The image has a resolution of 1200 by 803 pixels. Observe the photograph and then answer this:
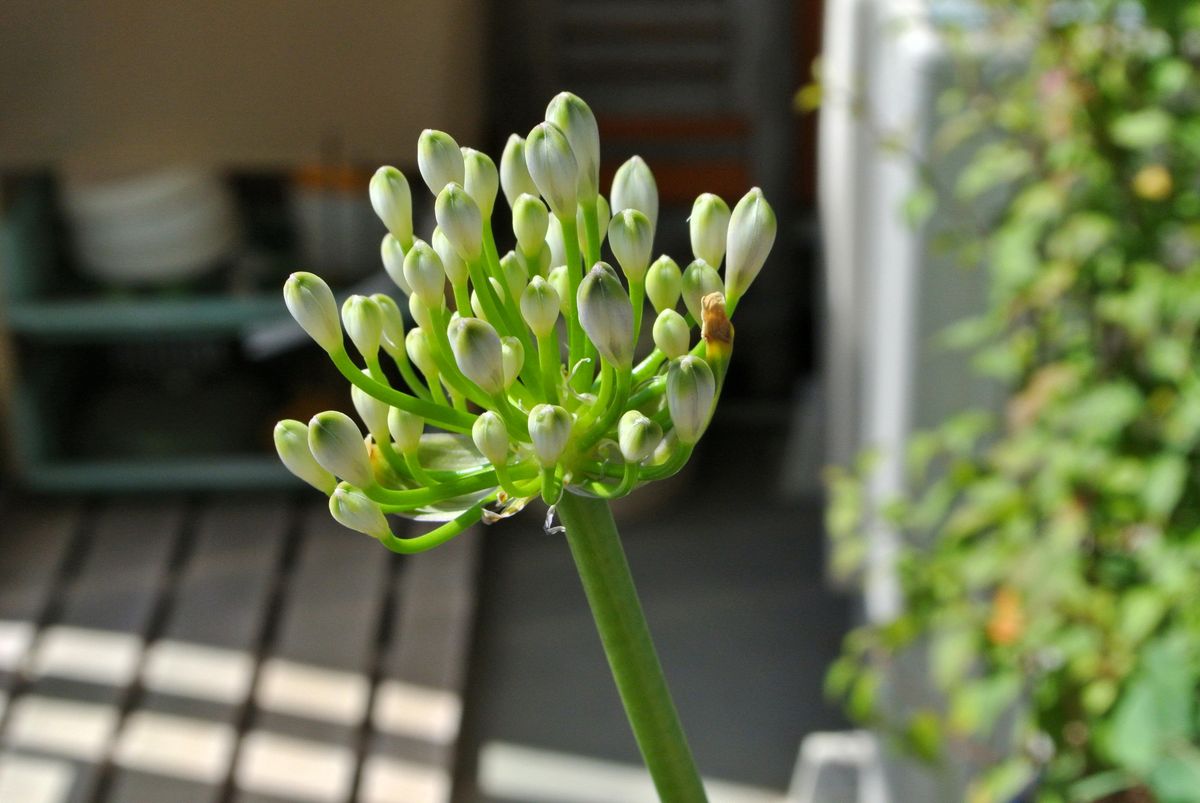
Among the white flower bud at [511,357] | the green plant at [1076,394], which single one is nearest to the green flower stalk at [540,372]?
the white flower bud at [511,357]

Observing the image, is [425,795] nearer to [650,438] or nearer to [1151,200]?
[1151,200]

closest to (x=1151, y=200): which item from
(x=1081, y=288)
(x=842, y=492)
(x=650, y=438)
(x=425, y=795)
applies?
(x=1081, y=288)

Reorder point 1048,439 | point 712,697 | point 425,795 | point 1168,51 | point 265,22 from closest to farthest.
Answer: point 1168,51 → point 1048,439 → point 425,795 → point 265,22 → point 712,697

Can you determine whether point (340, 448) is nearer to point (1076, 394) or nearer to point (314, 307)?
point (314, 307)

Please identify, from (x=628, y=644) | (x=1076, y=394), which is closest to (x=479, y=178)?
(x=628, y=644)

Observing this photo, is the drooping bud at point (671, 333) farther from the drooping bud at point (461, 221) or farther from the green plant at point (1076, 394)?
the green plant at point (1076, 394)

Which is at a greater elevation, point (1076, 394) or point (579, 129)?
point (579, 129)
